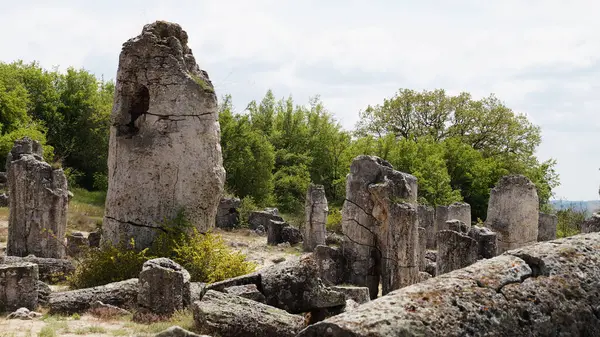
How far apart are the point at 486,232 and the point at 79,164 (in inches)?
1317

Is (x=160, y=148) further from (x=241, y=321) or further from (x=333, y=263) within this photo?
(x=241, y=321)

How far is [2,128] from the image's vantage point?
38500 mm

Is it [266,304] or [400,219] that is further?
[400,219]

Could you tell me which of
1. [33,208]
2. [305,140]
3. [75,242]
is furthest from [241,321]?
[305,140]

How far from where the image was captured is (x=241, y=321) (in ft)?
24.8

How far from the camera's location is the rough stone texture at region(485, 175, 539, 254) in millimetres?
18078

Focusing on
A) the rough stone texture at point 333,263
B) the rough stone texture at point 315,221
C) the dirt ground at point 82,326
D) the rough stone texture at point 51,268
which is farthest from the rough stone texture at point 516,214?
the dirt ground at point 82,326

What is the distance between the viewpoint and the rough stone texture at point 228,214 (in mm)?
32500

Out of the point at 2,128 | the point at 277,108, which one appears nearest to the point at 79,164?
the point at 2,128

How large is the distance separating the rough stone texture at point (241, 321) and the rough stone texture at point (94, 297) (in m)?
2.27

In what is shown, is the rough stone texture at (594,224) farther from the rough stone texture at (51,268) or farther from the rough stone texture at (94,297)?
the rough stone texture at (51,268)

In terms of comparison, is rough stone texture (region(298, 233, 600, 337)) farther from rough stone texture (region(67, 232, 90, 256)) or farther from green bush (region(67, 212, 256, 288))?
rough stone texture (region(67, 232, 90, 256))

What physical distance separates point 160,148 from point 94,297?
10.9ft

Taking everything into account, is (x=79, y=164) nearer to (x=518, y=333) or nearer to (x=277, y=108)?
(x=277, y=108)
